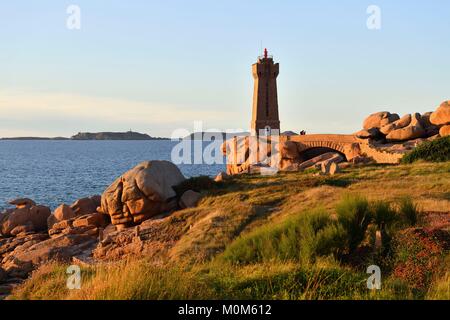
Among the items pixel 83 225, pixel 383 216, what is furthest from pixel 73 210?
pixel 383 216

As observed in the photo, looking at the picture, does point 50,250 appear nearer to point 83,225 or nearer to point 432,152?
point 83,225

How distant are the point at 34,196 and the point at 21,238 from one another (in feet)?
95.3

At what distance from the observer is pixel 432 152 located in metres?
35.9

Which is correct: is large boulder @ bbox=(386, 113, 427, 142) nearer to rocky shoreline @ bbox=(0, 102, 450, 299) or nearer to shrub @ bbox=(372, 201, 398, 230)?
rocky shoreline @ bbox=(0, 102, 450, 299)

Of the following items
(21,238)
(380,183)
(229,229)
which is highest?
(380,183)

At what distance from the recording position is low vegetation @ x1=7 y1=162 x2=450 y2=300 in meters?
9.84

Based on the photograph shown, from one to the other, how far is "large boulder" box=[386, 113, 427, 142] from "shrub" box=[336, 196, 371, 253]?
31.4m

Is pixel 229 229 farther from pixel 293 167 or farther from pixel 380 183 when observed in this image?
pixel 293 167

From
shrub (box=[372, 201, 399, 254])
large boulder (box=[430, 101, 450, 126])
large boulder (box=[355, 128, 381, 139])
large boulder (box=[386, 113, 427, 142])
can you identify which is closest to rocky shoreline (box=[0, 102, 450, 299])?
shrub (box=[372, 201, 399, 254])

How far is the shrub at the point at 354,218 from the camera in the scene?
51.2ft

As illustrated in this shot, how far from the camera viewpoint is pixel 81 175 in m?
84.2

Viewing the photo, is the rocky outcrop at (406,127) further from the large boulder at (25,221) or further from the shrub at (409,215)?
the shrub at (409,215)

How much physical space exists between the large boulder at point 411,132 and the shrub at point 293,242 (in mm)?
32607
